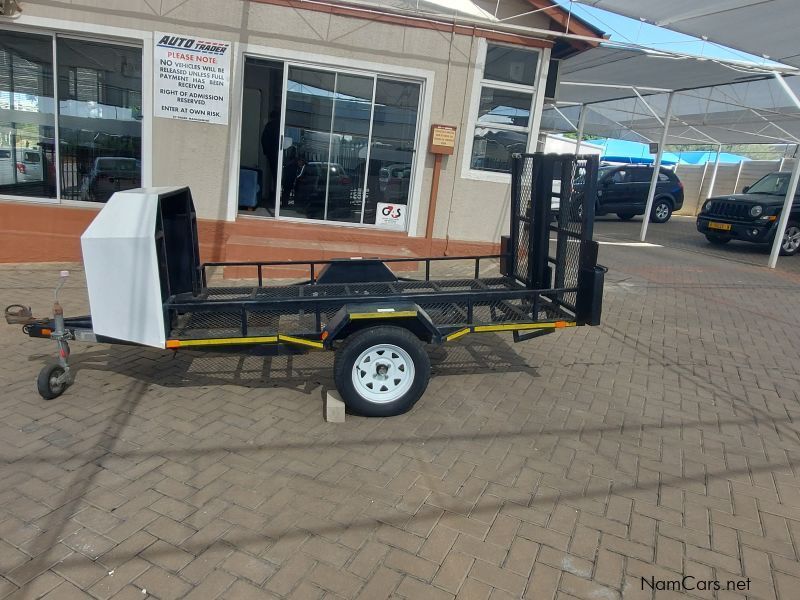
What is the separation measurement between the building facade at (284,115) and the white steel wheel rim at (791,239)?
8.18 m

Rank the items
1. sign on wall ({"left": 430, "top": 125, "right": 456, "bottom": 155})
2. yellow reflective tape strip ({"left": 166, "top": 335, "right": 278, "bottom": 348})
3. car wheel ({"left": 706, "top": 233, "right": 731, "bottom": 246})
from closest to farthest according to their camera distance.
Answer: yellow reflective tape strip ({"left": 166, "top": 335, "right": 278, "bottom": 348}) → sign on wall ({"left": 430, "top": 125, "right": 456, "bottom": 155}) → car wheel ({"left": 706, "top": 233, "right": 731, "bottom": 246})

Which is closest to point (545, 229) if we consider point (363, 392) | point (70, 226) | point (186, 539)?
point (363, 392)

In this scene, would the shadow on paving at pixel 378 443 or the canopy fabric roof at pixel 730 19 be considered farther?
the canopy fabric roof at pixel 730 19

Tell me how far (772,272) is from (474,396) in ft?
31.4

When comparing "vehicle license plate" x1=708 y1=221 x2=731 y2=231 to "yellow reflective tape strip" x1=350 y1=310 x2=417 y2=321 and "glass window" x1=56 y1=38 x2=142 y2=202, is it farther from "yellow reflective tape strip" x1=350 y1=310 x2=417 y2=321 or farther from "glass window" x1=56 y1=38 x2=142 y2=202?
"glass window" x1=56 y1=38 x2=142 y2=202

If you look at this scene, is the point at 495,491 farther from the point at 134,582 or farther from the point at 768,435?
the point at 768,435

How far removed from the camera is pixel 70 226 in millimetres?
7980

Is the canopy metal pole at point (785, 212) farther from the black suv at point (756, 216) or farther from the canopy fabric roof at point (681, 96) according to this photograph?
the black suv at point (756, 216)

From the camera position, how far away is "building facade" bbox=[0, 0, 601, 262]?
783 cm

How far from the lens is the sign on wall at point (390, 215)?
900 cm

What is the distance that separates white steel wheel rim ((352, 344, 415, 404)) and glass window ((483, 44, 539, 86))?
6091 mm

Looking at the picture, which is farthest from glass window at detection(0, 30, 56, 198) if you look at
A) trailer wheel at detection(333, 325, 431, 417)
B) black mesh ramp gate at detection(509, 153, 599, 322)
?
black mesh ramp gate at detection(509, 153, 599, 322)

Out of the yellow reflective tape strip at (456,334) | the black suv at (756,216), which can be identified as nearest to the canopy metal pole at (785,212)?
the black suv at (756,216)

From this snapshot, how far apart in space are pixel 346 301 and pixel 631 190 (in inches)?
689
